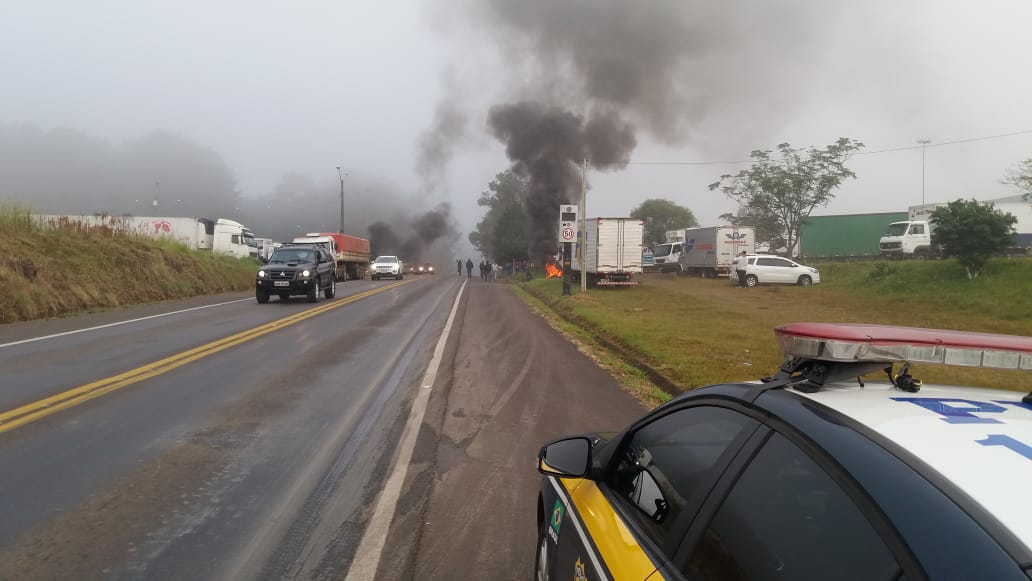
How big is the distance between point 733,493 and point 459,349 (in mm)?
9876

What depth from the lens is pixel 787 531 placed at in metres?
1.60

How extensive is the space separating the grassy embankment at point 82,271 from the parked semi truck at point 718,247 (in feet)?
83.1

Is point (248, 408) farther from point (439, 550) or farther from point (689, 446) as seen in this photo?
point (689, 446)

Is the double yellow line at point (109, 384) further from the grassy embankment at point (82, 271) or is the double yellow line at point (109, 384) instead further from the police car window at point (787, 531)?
the grassy embankment at point (82, 271)

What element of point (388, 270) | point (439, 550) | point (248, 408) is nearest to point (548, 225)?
point (388, 270)

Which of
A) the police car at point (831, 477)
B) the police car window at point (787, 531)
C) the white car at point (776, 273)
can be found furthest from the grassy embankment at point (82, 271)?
the white car at point (776, 273)

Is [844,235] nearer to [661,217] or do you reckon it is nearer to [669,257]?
[669,257]

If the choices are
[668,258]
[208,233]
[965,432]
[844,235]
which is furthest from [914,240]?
[208,233]

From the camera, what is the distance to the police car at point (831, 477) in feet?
4.07

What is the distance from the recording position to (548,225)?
39.2m

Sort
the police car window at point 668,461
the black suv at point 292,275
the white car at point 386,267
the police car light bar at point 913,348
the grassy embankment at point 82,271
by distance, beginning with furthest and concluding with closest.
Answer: the white car at point 386,267
the black suv at point 292,275
the grassy embankment at point 82,271
the police car window at point 668,461
the police car light bar at point 913,348

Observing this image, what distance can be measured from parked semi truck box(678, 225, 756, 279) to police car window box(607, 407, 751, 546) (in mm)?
34650

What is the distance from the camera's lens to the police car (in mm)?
1240

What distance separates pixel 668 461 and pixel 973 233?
73.3 feet
